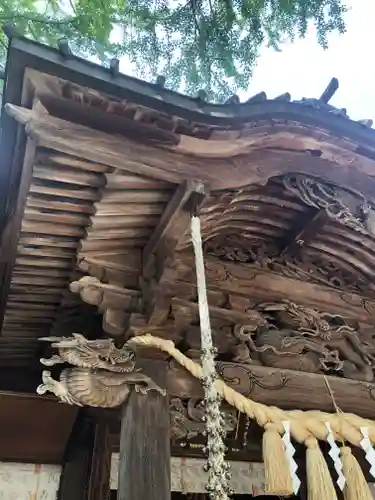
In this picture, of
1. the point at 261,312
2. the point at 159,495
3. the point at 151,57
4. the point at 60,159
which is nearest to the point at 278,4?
the point at 151,57

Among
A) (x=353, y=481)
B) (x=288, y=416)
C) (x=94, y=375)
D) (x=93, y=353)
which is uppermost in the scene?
(x=93, y=353)

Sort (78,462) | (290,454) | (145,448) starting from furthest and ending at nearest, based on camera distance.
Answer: (78,462)
(290,454)
(145,448)

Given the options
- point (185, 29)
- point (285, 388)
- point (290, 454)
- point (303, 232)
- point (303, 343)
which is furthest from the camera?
point (185, 29)

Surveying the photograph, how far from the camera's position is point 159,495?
7.93 feet

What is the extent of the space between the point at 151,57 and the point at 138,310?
4.58 meters

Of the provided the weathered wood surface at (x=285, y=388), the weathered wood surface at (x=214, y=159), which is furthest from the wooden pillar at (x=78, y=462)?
the weathered wood surface at (x=214, y=159)

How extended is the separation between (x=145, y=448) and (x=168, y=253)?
1076mm

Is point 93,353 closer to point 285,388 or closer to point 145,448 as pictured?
point 145,448

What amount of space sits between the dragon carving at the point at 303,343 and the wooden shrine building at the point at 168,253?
1cm

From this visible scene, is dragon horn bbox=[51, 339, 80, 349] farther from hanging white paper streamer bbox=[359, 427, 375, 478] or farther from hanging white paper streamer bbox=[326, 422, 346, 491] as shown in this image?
hanging white paper streamer bbox=[359, 427, 375, 478]

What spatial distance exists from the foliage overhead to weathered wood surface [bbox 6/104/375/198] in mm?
2760

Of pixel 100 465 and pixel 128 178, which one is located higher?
pixel 128 178

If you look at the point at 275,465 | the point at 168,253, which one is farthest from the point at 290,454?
the point at 168,253

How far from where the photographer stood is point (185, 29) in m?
6.19
